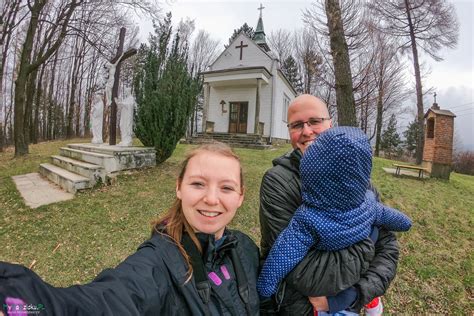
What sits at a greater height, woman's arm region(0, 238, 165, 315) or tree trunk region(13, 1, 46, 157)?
tree trunk region(13, 1, 46, 157)

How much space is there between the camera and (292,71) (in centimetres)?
3522

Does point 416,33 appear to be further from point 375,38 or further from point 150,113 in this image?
point 150,113

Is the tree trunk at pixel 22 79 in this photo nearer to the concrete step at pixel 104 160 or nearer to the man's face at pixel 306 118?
the concrete step at pixel 104 160

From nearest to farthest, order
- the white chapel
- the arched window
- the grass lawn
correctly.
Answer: the grass lawn, the arched window, the white chapel

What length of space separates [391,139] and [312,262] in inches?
1533

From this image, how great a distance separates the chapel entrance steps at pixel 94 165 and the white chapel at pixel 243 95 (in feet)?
35.7

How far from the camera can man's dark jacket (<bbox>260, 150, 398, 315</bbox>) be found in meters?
1.11

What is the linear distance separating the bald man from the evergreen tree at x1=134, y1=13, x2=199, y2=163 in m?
6.36

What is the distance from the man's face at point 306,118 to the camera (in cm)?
166

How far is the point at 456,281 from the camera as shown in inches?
144

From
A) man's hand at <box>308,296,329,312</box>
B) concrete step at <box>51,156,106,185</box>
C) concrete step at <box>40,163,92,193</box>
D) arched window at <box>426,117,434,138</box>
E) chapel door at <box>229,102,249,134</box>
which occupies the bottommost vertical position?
concrete step at <box>40,163,92,193</box>

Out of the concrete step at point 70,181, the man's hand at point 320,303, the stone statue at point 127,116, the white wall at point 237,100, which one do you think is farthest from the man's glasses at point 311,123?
the white wall at point 237,100

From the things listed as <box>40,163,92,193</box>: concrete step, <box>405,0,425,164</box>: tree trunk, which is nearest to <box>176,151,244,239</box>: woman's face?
<box>40,163,92,193</box>: concrete step

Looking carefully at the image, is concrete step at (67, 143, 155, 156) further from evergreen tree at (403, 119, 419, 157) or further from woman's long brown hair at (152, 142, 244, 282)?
evergreen tree at (403, 119, 419, 157)
